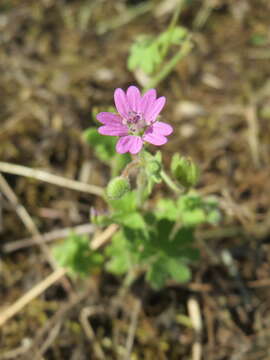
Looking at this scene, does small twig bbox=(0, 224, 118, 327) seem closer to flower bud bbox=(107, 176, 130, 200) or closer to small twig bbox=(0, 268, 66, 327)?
small twig bbox=(0, 268, 66, 327)

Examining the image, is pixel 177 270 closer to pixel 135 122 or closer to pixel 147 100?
pixel 135 122

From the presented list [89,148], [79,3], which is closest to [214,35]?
[79,3]

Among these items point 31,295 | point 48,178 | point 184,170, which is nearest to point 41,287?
point 31,295

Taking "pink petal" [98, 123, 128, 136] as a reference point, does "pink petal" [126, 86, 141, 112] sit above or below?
above

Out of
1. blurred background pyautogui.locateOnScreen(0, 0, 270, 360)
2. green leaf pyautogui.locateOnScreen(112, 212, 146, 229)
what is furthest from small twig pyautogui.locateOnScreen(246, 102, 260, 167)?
green leaf pyautogui.locateOnScreen(112, 212, 146, 229)

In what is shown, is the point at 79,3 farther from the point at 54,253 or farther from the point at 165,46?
the point at 54,253

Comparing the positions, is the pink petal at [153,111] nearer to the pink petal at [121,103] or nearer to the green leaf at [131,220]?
the pink petal at [121,103]

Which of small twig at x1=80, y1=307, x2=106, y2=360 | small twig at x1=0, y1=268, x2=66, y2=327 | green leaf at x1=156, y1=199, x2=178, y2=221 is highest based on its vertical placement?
green leaf at x1=156, y1=199, x2=178, y2=221
